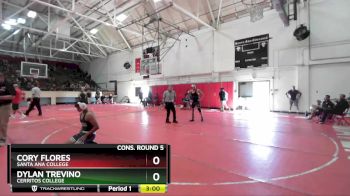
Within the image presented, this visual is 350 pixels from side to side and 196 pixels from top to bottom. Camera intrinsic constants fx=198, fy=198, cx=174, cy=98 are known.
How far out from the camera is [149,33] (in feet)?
68.9

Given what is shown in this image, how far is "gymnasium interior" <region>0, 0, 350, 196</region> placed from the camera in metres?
3.42

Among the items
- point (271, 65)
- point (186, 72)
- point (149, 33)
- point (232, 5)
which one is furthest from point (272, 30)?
point (149, 33)

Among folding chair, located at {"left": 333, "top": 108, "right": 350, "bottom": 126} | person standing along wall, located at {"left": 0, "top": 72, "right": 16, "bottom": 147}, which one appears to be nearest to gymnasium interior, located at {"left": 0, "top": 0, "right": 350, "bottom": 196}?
folding chair, located at {"left": 333, "top": 108, "right": 350, "bottom": 126}

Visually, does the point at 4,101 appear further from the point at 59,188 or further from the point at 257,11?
the point at 257,11

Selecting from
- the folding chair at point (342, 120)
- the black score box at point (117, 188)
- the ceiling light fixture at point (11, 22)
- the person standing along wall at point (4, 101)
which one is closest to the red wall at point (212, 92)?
the folding chair at point (342, 120)

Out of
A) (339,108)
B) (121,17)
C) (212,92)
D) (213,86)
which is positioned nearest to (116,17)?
(121,17)

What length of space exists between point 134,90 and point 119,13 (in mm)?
9377

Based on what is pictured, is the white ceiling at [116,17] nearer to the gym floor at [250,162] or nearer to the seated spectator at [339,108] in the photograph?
the seated spectator at [339,108]

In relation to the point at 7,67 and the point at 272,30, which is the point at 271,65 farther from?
the point at 7,67
